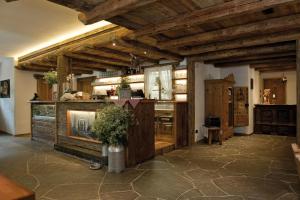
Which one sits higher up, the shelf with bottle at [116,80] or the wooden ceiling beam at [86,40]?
the wooden ceiling beam at [86,40]

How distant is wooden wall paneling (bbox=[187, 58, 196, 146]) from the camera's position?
646cm

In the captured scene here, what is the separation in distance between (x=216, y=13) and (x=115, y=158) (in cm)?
297

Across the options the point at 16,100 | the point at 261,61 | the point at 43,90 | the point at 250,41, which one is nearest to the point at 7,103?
the point at 16,100

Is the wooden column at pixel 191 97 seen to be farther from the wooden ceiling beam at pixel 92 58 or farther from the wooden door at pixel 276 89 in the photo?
the wooden door at pixel 276 89

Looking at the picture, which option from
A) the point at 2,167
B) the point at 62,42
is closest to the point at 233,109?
the point at 62,42

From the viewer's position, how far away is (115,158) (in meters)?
4.07

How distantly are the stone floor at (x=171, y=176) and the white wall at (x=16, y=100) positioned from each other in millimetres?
3119

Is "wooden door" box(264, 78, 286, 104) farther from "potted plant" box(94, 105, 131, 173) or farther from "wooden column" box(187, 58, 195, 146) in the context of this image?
"potted plant" box(94, 105, 131, 173)

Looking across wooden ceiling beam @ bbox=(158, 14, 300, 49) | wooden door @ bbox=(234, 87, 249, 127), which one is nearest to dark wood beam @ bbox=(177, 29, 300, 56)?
wooden ceiling beam @ bbox=(158, 14, 300, 49)

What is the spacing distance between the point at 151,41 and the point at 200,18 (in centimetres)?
167

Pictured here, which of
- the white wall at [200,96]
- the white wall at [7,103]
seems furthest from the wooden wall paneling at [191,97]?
the white wall at [7,103]

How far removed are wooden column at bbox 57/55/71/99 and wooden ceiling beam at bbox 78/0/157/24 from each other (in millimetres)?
2984

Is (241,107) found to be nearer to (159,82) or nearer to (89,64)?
(159,82)

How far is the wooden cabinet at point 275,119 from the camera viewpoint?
799 cm
